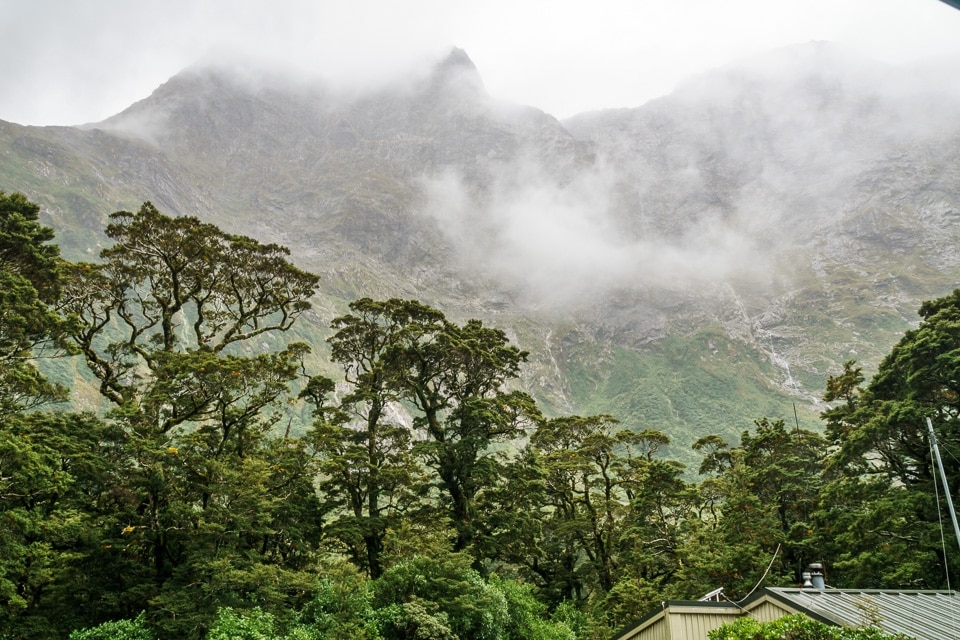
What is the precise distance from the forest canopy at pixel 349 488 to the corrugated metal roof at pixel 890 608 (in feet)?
13.1

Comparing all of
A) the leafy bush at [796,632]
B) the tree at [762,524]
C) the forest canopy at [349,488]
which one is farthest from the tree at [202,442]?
the tree at [762,524]

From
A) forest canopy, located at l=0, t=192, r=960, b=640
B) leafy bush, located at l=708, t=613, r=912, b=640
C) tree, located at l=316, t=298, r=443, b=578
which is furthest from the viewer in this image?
tree, located at l=316, t=298, r=443, b=578

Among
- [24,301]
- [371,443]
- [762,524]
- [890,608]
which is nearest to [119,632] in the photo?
[24,301]

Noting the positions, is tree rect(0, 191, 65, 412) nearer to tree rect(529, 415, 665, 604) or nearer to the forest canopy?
the forest canopy

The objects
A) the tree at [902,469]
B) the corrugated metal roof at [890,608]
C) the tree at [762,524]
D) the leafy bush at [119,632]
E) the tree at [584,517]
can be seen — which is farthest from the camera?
the tree at [584,517]

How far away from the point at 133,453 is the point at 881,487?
2706cm

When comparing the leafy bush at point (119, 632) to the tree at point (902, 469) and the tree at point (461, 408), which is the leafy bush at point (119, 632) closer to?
the tree at point (461, 408)

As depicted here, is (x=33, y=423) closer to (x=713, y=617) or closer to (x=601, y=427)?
(x=713, y=617)

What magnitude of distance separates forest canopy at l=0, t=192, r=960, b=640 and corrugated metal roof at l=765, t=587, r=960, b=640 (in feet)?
13.1

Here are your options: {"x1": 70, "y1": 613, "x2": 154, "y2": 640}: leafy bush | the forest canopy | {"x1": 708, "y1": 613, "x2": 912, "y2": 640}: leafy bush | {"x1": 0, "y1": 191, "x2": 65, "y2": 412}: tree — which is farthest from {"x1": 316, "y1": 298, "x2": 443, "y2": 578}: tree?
{"x1": 708, "y1": 613, "x2": 912, "y2": 640}: leafy bush

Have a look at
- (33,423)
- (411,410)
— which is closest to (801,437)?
(33,423)

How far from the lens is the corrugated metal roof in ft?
39.5

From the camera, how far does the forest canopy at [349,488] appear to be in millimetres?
18453

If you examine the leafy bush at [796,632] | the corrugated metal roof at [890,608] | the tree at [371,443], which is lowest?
the corrugated metal roof at [890,608]
